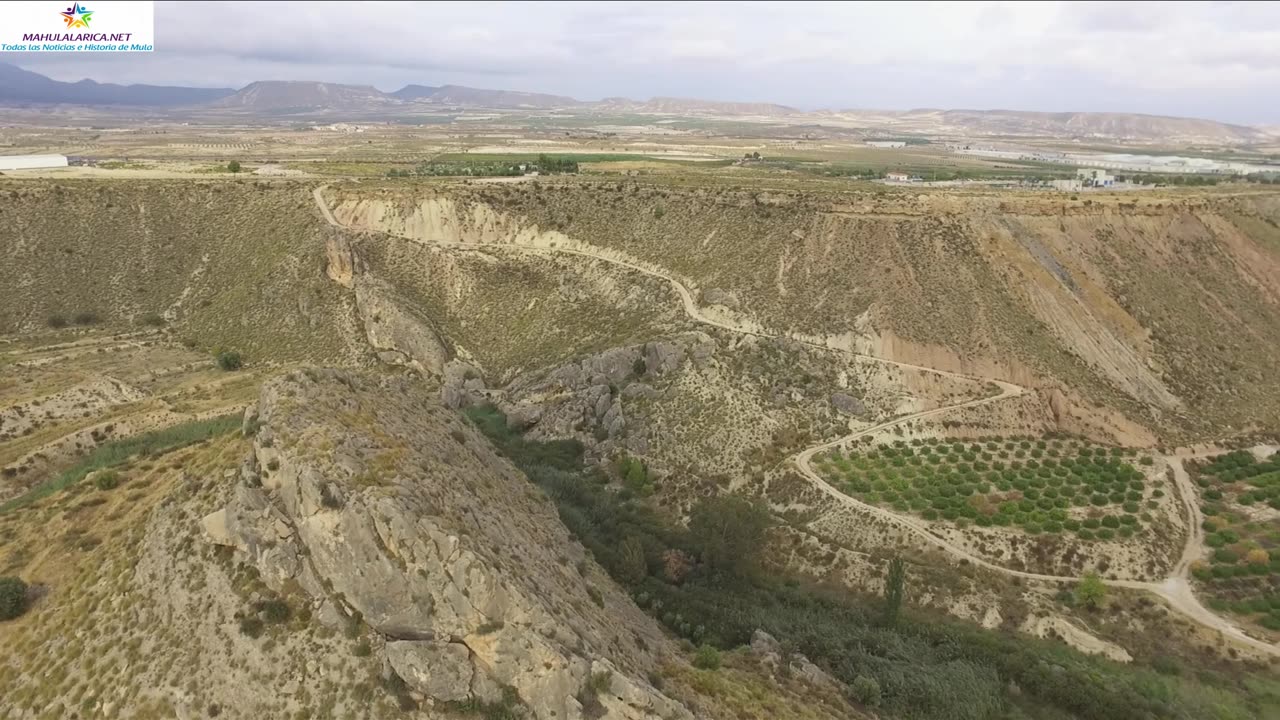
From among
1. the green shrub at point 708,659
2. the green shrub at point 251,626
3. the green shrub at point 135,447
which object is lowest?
the green shrub at point 708,659

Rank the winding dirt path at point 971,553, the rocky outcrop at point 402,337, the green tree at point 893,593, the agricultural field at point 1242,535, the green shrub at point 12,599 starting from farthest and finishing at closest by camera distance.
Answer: the rocky outcrop at point 402,337
the agricultural field at point 1242,535
the winding dirt path at point 971,553
the green tree at point 893,593
the green shrub at point 12,599

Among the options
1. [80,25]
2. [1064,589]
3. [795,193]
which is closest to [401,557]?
[1064,589]

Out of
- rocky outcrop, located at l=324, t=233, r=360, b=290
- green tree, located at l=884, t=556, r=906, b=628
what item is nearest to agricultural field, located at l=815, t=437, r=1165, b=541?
green tree, located at l=884, t=556, r=906, b=628

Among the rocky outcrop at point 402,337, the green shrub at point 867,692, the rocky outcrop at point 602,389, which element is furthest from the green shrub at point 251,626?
the rocky outcrop at point 402,337

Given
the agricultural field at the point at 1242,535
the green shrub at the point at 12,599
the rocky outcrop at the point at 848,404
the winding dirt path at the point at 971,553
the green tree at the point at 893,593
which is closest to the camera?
the green shrub at the point at 12,599

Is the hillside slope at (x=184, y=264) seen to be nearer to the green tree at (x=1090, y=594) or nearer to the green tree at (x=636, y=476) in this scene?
the green tree at (x=636, y=476)

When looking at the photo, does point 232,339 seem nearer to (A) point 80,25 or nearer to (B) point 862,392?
(A) point 80,25

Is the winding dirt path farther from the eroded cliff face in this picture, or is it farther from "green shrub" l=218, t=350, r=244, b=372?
"green shrub" l=218, t=350, r=244, b=372
